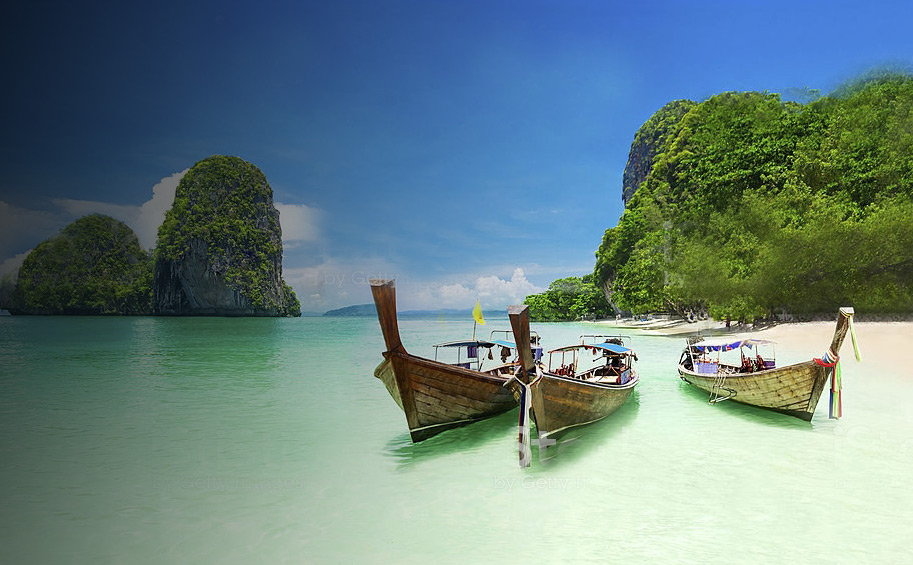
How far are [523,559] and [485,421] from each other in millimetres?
4927

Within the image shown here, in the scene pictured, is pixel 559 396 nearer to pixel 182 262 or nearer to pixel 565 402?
pixel 565 402

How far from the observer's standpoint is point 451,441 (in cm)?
848

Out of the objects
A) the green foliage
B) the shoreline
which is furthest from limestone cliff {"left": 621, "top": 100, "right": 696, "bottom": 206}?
the shoreline

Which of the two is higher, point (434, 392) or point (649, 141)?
point (649, 141)

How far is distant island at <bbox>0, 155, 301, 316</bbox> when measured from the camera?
91125 millimetres

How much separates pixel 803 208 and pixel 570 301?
54419 millimetres

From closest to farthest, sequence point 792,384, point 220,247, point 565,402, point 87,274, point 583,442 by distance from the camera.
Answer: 1. point 565,402
2. point 583,442
3. point 792,384
4. point 220,247
5. point 87,274

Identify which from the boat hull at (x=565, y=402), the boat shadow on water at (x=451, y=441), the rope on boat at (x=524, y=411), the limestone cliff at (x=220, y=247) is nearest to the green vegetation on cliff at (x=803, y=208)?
the boat hull at (x=565, y=402)

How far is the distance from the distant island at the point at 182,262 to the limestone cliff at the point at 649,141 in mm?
73965

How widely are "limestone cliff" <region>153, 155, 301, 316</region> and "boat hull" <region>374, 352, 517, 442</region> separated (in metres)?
93.2

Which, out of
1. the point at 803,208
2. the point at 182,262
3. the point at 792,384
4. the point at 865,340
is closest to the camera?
the point at 792,384

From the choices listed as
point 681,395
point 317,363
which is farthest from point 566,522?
point 317,363

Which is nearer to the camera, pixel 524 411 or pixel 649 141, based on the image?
pixel 524 411

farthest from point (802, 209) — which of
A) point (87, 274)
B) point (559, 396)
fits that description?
point (87, 274)
